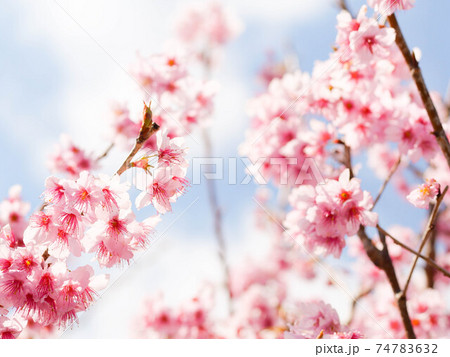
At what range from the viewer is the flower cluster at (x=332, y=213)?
184cm

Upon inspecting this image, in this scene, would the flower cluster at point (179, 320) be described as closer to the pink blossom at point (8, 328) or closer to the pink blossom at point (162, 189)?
the pink blossom at point (8, 328)

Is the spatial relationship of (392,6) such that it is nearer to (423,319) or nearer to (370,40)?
(370,40)

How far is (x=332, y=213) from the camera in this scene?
6.23 feet

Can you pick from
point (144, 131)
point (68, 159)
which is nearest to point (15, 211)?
point (68, 159)

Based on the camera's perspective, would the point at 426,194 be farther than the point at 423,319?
No

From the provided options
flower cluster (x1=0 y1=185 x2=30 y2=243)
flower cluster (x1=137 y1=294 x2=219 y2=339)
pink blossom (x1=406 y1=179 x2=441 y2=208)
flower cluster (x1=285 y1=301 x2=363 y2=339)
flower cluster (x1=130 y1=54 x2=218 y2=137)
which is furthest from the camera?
flower cluster (x1=137 y1=294 x2=219 y2=339)

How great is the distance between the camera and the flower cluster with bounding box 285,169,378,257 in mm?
1844

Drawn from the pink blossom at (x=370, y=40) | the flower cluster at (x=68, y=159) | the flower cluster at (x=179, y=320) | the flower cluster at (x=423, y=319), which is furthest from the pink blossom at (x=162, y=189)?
the flower cluster at (x=179, y=320)

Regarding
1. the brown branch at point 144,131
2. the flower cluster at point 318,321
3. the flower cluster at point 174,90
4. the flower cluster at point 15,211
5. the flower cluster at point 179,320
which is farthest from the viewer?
the flower cluster at point 179,320

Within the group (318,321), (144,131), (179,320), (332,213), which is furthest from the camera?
(179,320)

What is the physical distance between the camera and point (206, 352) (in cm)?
168

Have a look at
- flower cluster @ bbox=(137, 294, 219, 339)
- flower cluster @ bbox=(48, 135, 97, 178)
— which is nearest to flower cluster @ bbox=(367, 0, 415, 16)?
flower cluster @ bbox=(48, 135, 97, 178)

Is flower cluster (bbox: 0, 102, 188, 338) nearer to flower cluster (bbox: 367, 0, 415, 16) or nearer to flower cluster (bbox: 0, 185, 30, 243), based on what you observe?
flower cluster (bbox: 0, 185, 30, 243)

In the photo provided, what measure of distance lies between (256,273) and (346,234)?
4.24 metres
